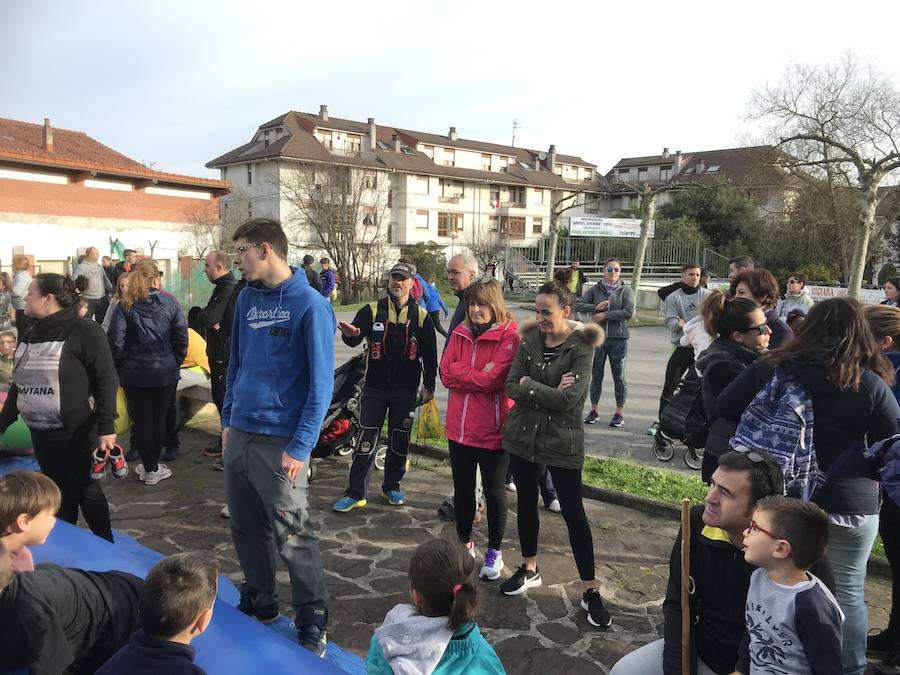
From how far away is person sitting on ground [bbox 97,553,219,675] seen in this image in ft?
6.76

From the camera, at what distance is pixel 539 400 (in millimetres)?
3709

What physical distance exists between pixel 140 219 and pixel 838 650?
30.8m

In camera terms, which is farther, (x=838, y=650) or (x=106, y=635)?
(x=106, y=635)

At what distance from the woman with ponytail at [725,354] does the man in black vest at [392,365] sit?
2150 mm

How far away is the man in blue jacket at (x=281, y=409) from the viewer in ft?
10.6

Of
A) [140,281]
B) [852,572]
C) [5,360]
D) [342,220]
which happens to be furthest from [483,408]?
[342,220]

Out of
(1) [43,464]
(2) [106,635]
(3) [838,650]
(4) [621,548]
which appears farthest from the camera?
(4) [621,548]

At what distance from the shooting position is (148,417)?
5883mm

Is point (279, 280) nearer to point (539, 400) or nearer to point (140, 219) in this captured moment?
point (539, 400)

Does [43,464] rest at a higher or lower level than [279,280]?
lower

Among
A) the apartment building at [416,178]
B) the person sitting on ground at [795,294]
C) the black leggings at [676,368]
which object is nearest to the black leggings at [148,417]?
the black leggings at [676,368]

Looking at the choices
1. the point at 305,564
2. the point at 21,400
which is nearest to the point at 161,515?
the point at 21,400

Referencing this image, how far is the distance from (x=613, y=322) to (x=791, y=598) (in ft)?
19.1

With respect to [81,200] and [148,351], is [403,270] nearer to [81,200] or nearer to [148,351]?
[148,351]
